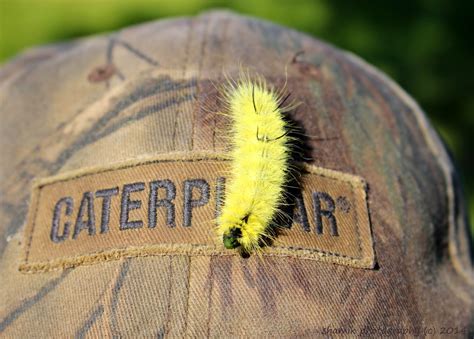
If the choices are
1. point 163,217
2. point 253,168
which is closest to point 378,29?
point 253,168

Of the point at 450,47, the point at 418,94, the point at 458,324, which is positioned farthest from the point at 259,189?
the point at 450,47

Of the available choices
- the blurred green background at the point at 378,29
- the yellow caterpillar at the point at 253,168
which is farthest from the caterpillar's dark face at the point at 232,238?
the blurred green background at the point at 378,29

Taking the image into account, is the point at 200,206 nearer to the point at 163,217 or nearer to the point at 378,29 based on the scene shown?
the point at 163,217

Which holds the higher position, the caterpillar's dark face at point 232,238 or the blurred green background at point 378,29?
the blurred green background at point 378,29

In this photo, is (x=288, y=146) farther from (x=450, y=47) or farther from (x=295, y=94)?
(x=450, y=47)

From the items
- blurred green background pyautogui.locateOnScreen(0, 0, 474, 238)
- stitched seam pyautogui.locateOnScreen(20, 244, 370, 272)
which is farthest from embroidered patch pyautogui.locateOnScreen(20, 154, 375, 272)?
blurred green background pyautogui.locateOnScreen(0, 0, 474, 238)

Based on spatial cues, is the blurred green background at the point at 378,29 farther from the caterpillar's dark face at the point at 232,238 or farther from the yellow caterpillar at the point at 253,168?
the caterpillar's dark face at the point at 232,238

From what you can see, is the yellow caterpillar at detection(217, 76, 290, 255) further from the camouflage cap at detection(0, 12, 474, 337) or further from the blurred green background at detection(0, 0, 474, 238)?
the blurred green background at detection(0, 0, 474, 238)
